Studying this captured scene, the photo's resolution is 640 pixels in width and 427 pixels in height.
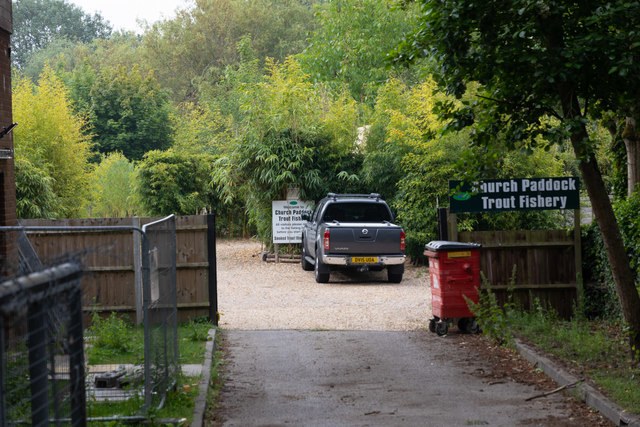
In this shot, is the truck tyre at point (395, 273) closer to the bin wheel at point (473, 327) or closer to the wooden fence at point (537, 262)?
the wooden fence at point (537, 262)

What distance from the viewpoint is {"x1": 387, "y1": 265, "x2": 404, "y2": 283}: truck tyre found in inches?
720

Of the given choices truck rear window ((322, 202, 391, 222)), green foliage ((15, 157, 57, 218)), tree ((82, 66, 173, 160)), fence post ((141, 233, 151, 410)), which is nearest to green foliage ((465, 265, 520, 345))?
fence post ((141, 233, 151, 410))

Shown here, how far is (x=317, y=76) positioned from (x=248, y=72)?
434 cm

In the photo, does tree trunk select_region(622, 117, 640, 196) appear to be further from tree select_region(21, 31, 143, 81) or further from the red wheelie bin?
tree select_region(21, 31, 143, 81)

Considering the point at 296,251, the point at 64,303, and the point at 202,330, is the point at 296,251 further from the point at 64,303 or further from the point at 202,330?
the point at 64,303

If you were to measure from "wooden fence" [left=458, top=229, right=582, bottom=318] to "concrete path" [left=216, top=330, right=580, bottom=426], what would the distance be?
1647 millimetres

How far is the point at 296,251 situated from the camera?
23672 millimetres

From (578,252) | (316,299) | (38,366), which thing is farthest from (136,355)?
(316,299)

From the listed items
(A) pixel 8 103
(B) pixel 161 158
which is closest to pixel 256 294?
(A) pixel 8 103

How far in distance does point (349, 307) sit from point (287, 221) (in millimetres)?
8872

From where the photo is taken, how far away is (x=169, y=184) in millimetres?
29078

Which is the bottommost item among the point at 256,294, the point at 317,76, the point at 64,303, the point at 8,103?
the point at 256,294

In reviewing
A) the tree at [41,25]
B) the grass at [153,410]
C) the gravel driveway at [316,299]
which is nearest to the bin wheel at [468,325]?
the gravel driveway at [316,299]

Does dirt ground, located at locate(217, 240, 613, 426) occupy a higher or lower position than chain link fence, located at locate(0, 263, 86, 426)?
lower
